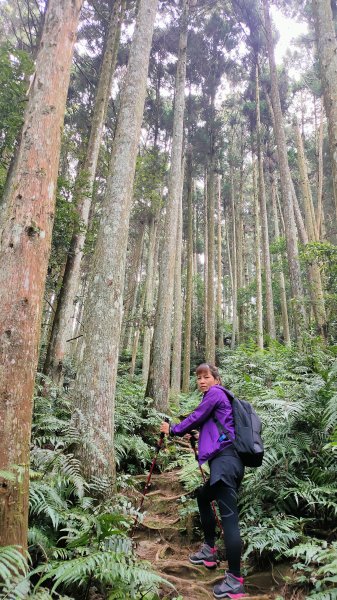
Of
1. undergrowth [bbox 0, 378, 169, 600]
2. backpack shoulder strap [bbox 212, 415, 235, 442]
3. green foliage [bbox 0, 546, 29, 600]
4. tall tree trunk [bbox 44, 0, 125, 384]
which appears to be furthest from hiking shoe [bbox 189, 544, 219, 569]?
tall tree trunk [bbox 44, 0, 125, 384]

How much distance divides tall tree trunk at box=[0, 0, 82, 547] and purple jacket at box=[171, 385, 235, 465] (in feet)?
5.07

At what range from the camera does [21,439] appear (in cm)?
230

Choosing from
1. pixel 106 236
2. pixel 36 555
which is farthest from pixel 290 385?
pixel 36 555

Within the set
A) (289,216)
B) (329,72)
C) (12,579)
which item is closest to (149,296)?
(289,216)

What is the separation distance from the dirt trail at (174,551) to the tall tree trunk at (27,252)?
1661mm

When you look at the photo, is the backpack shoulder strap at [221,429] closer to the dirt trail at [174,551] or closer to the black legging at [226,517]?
the black legging at [226,517]

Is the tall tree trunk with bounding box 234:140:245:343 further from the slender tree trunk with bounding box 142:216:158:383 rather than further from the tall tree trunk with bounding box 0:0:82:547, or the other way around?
the tall tree trunk with bounding box 0:0:82:547

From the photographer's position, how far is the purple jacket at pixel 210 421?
3.21 meters

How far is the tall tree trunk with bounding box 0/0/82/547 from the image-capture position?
2.23m

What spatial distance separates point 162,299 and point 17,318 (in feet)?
20.7

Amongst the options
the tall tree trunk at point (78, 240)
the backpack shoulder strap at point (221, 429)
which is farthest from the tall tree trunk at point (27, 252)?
the tall tree trunk at point (78, 240)

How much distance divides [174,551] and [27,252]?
3.47 metres

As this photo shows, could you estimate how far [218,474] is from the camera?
10.0ft

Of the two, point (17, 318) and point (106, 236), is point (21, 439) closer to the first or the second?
point (17, 318)
